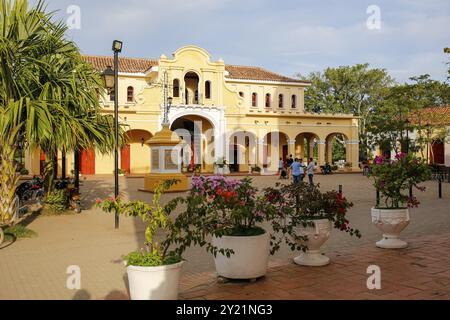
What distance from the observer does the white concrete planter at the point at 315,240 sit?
234 inches

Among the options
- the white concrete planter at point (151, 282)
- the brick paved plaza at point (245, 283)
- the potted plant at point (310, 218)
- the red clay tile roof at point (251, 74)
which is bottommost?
the brick paved plaza at point (245, 283)

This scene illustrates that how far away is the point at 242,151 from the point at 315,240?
94.4 feet

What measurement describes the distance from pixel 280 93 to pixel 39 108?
31.4 metres

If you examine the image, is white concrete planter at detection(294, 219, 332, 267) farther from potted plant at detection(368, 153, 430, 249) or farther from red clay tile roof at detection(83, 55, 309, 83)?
red clay tile roof at detection(83, 55, 309, 83)

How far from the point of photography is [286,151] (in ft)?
Result: 123

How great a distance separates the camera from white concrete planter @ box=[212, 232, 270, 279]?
5102 mm

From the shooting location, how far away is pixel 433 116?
3145cm

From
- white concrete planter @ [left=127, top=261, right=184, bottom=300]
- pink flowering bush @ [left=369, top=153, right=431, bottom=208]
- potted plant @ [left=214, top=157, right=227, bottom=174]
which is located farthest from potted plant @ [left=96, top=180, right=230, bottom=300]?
potted plant @ [left=214, top=157, right=227, bottom=174]

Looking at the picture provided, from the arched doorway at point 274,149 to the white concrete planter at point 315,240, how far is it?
29389 mm

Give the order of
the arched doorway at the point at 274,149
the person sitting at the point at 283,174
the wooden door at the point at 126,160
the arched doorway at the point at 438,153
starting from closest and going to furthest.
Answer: the person sitting at the point at 283,174
the wooden door at the point at 126,160
the arched doorway at the point at 274,149
the arched doorway at the point at 438,153

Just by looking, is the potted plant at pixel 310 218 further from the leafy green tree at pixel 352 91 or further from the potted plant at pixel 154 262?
the leafy green tree at pixel 352 91

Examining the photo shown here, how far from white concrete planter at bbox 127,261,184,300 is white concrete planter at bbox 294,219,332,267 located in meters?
2.39

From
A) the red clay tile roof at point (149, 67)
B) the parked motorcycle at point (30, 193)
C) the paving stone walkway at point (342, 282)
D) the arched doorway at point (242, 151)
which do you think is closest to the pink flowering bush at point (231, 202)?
the paving stone walkway at point (342, 282)
